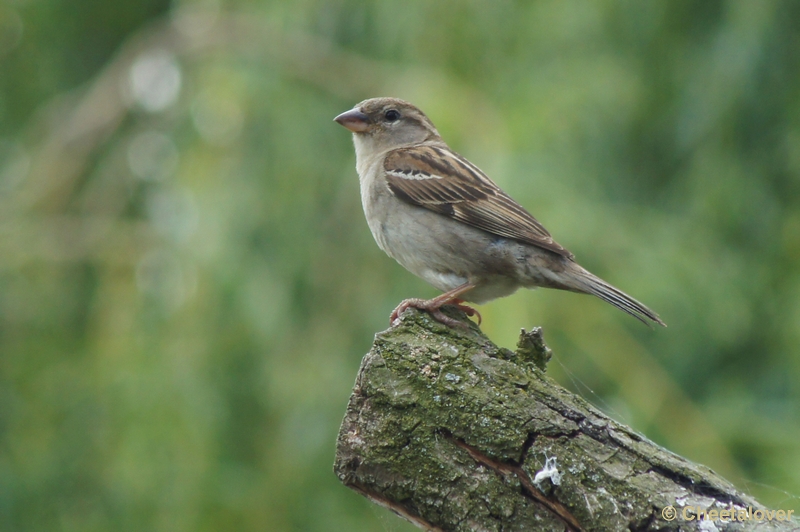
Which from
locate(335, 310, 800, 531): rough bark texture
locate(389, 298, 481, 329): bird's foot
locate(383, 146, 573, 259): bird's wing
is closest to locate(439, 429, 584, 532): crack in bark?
locate(335, 310, 800, 531): rough bark texture

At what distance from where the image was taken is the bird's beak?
5273 mm

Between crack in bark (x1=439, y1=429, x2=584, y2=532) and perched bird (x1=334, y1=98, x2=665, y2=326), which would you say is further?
perched bird (x1=334, y1=98, x2=665, y2=326)

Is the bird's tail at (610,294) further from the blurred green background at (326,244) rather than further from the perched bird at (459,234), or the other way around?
→ the blurred green background at (326,244)

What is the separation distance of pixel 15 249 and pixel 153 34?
8.31 feet

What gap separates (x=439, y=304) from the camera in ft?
12.5

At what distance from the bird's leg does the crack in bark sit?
0.68 m

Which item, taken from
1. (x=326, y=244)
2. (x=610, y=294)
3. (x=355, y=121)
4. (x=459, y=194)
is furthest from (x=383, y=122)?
(x=610, y=294)

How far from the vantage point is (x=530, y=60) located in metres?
6.89

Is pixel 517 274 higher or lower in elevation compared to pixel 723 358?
higher

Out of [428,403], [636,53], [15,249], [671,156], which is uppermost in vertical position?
[636,53]

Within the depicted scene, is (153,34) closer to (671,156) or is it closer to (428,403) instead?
(671,156)

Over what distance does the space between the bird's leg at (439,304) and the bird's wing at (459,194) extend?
0.35m

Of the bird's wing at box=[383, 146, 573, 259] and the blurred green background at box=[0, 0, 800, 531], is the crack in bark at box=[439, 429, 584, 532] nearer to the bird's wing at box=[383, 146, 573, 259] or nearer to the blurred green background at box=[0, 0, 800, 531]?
the bird's wing at box=[383, 146, 573, 259]

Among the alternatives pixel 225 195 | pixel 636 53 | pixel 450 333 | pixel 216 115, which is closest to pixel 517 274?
pixel 450 333
